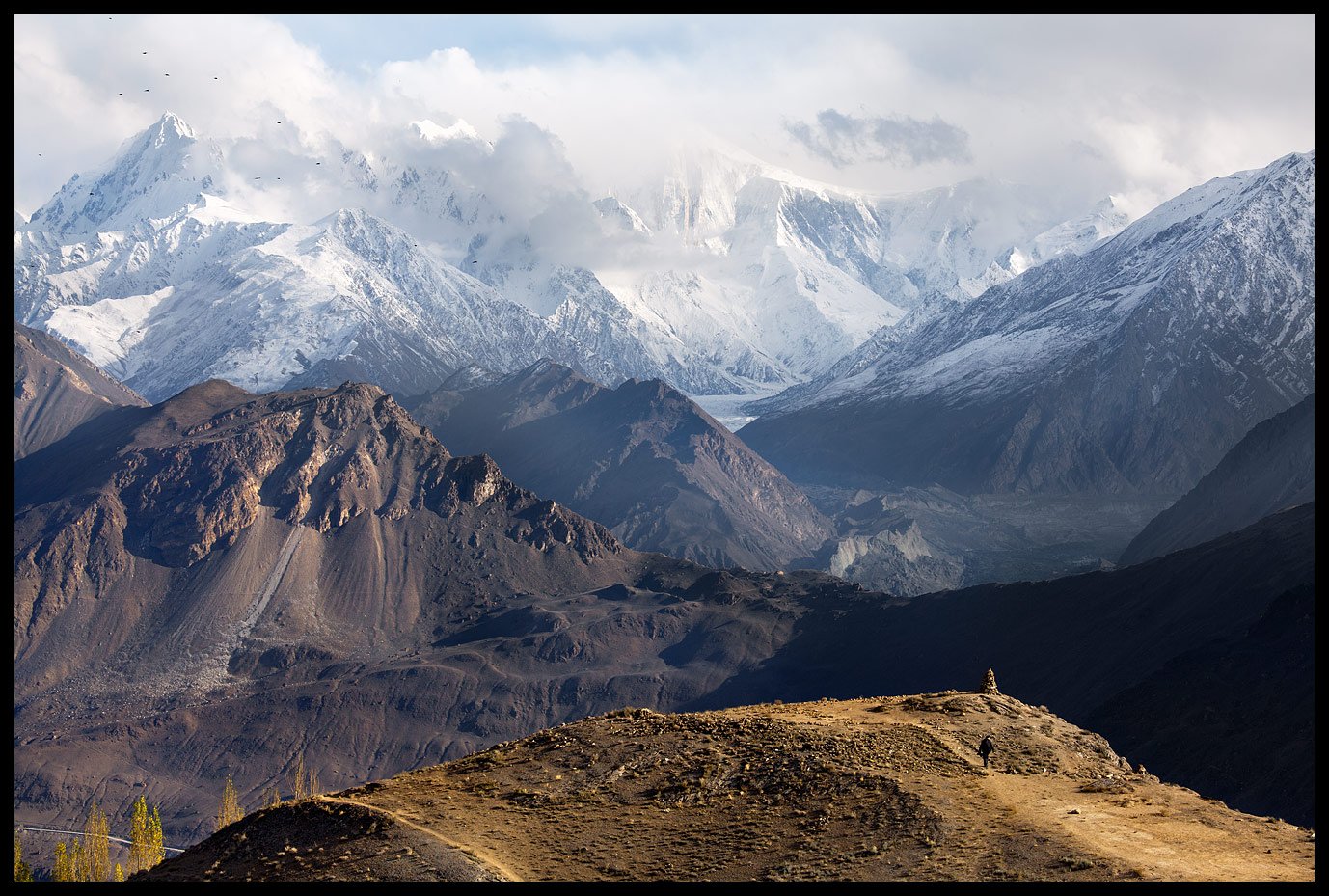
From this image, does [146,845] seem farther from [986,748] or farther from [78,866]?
[986,748]

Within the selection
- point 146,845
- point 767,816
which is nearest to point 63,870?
point 146,845

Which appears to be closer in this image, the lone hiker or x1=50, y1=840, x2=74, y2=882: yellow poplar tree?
the lone hiker

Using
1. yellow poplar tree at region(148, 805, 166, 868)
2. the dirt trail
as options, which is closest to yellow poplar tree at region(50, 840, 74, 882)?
yellow poplar tree at region(148, 805, 166, 868)

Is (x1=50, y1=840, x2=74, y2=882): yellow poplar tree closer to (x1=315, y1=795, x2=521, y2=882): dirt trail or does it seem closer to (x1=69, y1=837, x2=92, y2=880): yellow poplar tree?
(x1=69, y1=837, x2=92, y2=880): yellow poplar tree

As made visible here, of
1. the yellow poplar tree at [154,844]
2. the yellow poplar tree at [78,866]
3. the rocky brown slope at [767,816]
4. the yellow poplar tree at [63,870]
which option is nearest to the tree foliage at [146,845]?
the yellow poplar tree at [154,844]

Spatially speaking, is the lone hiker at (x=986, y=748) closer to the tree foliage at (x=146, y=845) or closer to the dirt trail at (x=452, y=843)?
the dirt trail at (x=452, y=843)
